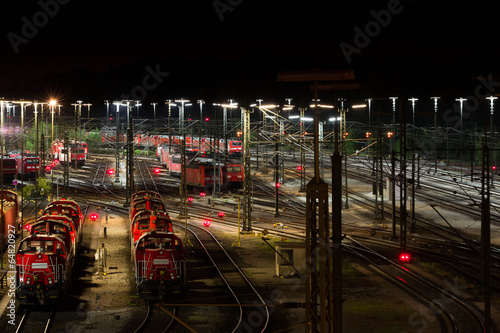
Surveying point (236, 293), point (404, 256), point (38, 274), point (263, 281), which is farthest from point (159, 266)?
point (404, 256)

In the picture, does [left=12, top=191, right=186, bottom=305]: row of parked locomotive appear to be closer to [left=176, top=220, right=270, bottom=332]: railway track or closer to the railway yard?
the railway yard

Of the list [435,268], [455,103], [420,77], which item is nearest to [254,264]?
[435,268]

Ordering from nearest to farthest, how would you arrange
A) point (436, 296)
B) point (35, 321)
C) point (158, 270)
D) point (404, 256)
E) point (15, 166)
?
point (35, 321)
point (158, 270)
point (436, 296)
point (404, 256)
point (15, 166)

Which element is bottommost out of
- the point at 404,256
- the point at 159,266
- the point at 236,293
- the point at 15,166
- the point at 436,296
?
the point at 436,296

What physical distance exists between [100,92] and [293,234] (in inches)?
5882

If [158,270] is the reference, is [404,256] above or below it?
below

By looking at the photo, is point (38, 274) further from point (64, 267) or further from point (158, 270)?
point (158, 270)

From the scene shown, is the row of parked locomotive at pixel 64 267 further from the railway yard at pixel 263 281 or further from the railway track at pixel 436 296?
the railway track at pixel 436 296

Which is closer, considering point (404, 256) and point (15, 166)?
point (404, 256)

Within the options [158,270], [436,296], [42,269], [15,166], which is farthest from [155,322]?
[15,166]

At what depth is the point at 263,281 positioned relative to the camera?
23828 millimetres

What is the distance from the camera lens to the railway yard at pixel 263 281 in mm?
18359

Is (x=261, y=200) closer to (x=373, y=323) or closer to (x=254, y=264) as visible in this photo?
(x=254, y=264)

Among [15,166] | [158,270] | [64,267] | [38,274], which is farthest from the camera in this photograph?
[15,166]
